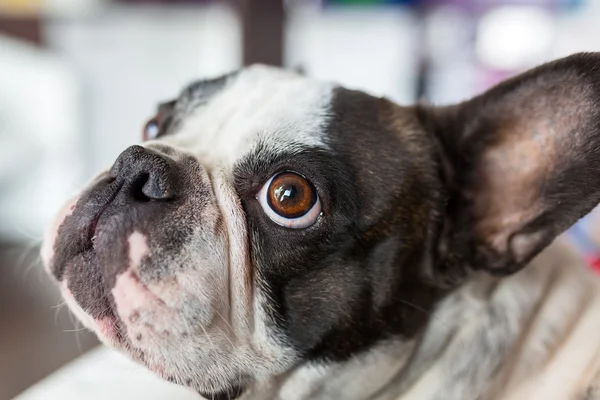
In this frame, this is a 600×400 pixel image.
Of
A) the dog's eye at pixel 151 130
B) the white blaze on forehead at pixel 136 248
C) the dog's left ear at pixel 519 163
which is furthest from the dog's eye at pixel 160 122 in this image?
the dog's left ear at pixel 519 163

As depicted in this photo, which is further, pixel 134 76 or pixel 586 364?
pixel 134 76

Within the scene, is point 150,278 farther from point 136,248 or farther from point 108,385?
point 108,385

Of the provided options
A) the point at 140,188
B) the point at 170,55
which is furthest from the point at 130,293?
the point at 170,55

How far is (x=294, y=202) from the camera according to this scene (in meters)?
1.36

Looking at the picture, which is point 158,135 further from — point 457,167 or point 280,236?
point 457,167

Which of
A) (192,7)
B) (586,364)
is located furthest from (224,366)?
(192,7)

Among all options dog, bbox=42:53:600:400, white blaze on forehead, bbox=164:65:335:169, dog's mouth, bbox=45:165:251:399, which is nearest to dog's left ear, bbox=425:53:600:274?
dog, bbox=42:53:600:400

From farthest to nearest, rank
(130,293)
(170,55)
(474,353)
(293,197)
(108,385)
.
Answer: (170,55), (108,385), (474,353), (293,197), (130,293)

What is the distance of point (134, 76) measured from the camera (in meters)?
5.57

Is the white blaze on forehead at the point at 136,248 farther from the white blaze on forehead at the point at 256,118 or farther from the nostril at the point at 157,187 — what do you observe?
the white blaze on forehead at the point at 256,118

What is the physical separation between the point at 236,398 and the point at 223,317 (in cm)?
23

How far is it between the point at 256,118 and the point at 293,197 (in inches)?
10.1

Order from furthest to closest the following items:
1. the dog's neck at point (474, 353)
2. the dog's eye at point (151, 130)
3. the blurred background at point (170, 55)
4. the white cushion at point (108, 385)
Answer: the blurred background at point (170, 55)
the dog's eye at point (151, 130)
the white cushion at point (108, 385)
the dog's neck at point (474, 353)

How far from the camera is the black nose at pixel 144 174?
4.28 feet
